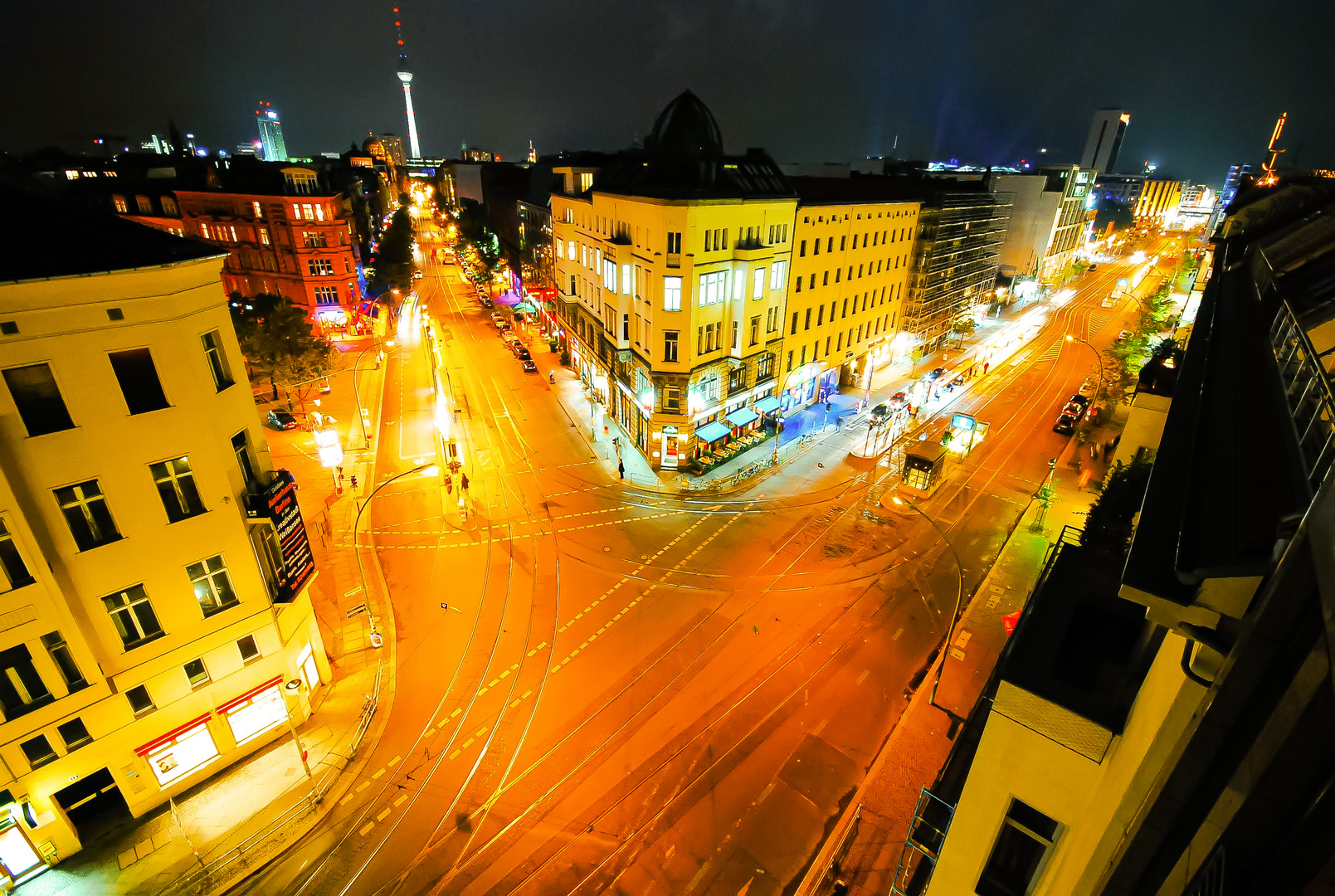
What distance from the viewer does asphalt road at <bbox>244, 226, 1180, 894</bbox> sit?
15398 mm

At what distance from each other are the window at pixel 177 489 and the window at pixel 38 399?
191 centimetres

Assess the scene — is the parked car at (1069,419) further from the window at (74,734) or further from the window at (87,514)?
the window at (74,734)

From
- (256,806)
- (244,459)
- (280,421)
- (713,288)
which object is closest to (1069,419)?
(713,288)

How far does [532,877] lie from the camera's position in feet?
48.5

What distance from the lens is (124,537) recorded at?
1376 cm

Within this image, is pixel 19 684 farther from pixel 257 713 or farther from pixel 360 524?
pixel 360 524

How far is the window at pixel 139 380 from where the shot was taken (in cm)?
1315

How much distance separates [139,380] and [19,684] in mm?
7598

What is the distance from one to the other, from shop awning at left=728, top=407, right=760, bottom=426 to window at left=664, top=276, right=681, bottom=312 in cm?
861

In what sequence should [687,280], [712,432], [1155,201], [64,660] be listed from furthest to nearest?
[1155,201] < [712,432] < [687,280] < [64,660]

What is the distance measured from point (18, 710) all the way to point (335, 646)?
8881mm

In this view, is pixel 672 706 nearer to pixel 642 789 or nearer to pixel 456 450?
pixel 642 789

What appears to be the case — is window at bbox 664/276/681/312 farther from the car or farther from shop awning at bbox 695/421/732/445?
the car

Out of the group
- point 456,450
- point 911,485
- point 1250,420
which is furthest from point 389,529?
point 1250,420
